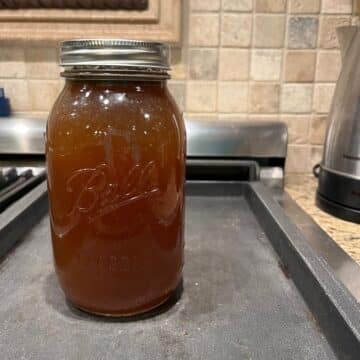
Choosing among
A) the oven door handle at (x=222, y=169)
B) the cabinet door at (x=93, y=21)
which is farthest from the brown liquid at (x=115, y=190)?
the cabinet door at (x=93, y=21)

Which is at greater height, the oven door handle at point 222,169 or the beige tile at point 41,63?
the beige tile at point 41,63

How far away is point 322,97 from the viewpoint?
83 cm

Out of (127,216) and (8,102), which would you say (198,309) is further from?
(8,102)

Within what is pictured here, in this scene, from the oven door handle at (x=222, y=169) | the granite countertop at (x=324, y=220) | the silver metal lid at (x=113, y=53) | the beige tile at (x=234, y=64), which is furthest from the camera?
the beige tile at (x=234, y=64)

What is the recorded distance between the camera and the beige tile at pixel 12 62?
2.65 feet

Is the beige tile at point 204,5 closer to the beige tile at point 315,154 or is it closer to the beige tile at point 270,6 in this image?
the beige tile at point 270,6

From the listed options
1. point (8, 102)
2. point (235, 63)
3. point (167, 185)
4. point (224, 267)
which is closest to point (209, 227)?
point (224, 267)

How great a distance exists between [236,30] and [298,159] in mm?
306

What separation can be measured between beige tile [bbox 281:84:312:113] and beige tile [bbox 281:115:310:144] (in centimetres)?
1

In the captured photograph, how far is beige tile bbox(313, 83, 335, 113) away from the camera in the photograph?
0.83m

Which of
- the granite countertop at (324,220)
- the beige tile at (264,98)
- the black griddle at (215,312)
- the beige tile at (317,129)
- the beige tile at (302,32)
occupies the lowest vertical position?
the granite countertop at (324,220)

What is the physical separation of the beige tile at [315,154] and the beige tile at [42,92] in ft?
1.85

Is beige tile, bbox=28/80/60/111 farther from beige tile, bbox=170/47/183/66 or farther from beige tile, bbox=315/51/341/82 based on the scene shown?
beige tile, bbox=315/51/341/82

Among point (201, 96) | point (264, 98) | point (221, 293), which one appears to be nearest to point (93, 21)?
point (201, 96)
